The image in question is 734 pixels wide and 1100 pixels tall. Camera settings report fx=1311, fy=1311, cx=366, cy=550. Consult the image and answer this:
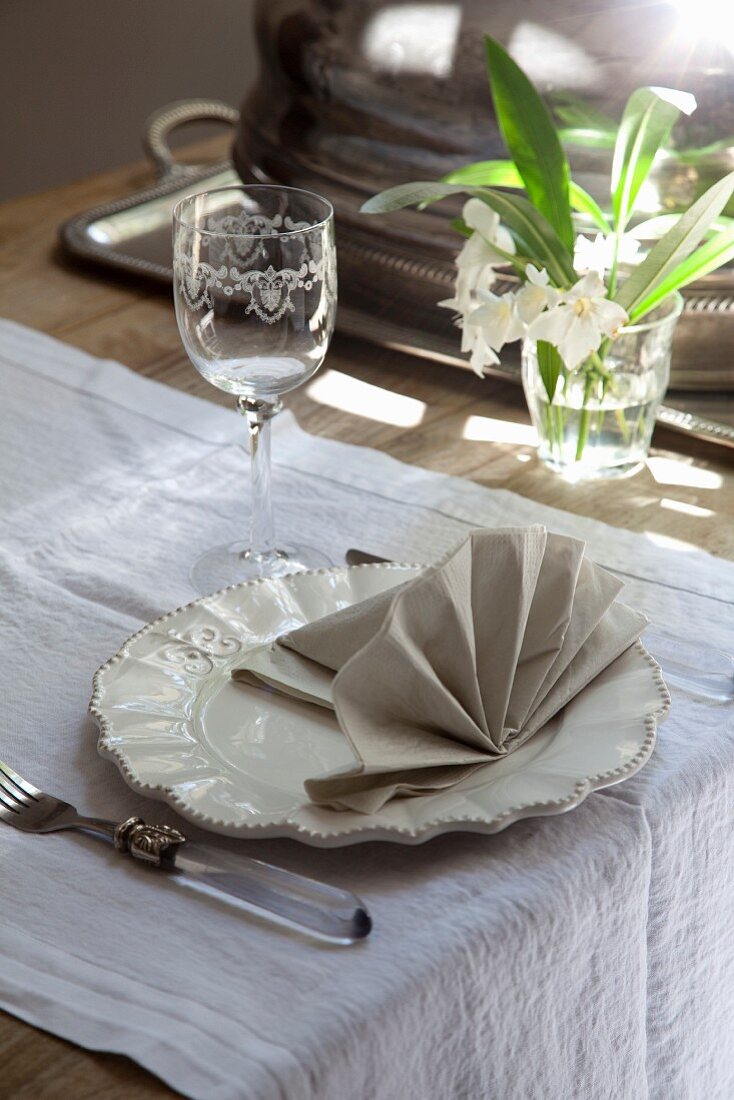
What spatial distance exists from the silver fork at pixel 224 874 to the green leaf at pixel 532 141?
44cm

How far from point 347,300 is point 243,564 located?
0.34 meters

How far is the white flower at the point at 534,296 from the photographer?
69 cm

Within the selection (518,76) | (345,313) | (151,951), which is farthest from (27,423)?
(151,951)

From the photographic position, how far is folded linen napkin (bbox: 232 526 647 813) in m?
0.46

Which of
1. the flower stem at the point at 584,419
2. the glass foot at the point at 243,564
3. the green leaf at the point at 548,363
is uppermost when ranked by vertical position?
the green leaf at the point at 548,363

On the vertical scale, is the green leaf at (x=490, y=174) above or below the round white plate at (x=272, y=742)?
above

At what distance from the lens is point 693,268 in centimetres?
74

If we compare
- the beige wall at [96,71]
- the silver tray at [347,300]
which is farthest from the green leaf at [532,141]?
the beige wall at [96,71]

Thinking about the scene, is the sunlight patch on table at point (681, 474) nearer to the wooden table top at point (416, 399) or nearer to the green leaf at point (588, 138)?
the wooden table top at point (416, 399)

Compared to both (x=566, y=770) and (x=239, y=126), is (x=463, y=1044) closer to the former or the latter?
(x=566, y=770)

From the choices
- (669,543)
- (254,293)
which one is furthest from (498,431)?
(254,293)

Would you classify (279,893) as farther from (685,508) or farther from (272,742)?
(685,508)

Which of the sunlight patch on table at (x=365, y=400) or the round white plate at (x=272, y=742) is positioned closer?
the round white plate at (x=272, y=742)

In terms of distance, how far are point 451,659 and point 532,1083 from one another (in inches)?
6.0
